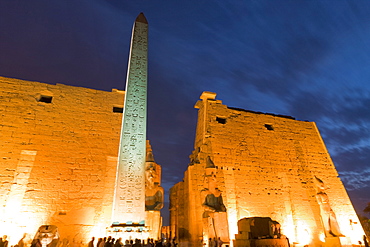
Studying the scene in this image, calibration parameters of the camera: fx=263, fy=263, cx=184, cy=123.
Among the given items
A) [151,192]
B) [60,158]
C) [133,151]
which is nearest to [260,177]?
[151,192]

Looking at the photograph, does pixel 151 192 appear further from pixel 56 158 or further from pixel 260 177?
pixel 260 177

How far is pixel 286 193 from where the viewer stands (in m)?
9.50

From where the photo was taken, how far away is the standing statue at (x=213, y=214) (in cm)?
684

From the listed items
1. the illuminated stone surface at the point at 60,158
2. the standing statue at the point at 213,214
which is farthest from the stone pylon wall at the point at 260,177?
the illuminated stone surface at the point at 60,158

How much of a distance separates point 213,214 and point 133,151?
9.10ft

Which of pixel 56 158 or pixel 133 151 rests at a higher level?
pixel 56 158

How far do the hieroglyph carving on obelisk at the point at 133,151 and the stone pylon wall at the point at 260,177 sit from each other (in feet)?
9.03

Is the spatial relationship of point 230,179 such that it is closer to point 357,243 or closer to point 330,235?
point 330,235

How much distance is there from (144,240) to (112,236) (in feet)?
2.10

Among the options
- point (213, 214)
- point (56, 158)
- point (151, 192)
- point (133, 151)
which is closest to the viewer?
→ point (133, 151)

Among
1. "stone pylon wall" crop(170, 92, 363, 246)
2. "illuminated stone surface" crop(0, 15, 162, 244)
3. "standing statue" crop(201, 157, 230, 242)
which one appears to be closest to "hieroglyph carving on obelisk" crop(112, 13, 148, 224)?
"illuminated stone surface" crop(0, 15, 162, 244)

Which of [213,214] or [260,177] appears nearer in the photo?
[213,214]

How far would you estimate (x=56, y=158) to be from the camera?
7430 millimetres

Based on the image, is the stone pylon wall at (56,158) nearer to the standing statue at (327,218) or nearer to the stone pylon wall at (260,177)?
the stone pylon wall at (260,177)
